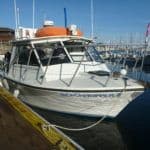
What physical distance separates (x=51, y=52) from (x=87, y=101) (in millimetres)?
2457

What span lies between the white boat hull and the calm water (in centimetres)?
29

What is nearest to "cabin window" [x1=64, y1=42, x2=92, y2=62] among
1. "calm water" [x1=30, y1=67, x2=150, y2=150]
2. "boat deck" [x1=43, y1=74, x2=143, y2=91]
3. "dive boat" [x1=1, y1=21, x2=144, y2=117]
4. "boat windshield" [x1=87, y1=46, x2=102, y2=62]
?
"dive boat" [x1=1, y1=21, x2=144, y2=117]

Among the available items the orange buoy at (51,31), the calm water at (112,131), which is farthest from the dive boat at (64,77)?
the calm water at (112,131)

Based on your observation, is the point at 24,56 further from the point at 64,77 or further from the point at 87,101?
the point at 87,101

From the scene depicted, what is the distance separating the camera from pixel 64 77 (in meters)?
9.91

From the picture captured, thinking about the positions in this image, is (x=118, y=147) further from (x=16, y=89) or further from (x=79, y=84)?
(x=16, y=89)

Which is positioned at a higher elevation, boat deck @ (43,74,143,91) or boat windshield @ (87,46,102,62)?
boat windshield @ (87,46,102,62)

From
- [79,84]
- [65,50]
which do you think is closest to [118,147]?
[79,84]

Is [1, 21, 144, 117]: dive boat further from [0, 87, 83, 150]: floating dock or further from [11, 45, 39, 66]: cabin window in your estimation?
[0, 87, 83, 150]: floating dock

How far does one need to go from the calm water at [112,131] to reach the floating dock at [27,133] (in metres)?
1.85

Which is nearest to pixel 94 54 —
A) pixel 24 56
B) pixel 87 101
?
pixel 24 56

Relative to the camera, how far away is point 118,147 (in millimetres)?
7637

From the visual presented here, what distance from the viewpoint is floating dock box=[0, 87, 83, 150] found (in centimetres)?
497

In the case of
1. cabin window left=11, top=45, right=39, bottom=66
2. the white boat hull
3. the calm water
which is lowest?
the calm water
